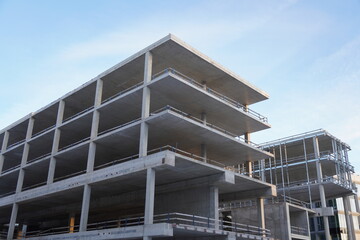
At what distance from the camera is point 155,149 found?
2870 centimetres

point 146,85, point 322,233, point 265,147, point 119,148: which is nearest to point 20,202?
point 119,148

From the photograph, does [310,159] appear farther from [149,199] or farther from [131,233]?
[131,233]

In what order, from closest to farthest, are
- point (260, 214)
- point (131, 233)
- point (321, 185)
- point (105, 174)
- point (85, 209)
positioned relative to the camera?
point (131, 233)
point (105, 174)
point (85, 209)
point (260, 214)
point (321, 185)

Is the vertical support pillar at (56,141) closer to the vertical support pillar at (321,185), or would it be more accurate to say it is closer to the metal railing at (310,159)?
the metal railing at (310,159)

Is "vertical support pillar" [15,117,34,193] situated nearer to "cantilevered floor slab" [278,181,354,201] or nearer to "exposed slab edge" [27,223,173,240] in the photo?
"exposed slab edge" [27,223,173,240]

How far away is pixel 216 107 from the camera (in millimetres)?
33188

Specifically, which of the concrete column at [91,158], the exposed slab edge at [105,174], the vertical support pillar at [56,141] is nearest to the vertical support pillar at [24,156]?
the exposed slab edge at [105,174]

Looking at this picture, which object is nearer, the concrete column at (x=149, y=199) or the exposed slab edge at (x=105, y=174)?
the concrete column at (x=149, y=199)

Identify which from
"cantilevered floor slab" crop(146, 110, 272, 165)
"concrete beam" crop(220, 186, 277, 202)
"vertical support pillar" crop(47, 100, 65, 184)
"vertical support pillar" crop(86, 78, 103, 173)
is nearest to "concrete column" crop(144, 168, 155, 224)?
"cantilevered floor slab" crop(146, 110, 272, 165)

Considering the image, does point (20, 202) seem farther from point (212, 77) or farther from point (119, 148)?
point (212, 77)

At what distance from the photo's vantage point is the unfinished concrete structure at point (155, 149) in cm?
2780

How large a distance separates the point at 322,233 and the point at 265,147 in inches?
830

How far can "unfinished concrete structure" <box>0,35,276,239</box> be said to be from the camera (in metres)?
27.8

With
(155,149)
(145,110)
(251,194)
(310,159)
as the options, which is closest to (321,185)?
(310,159)
